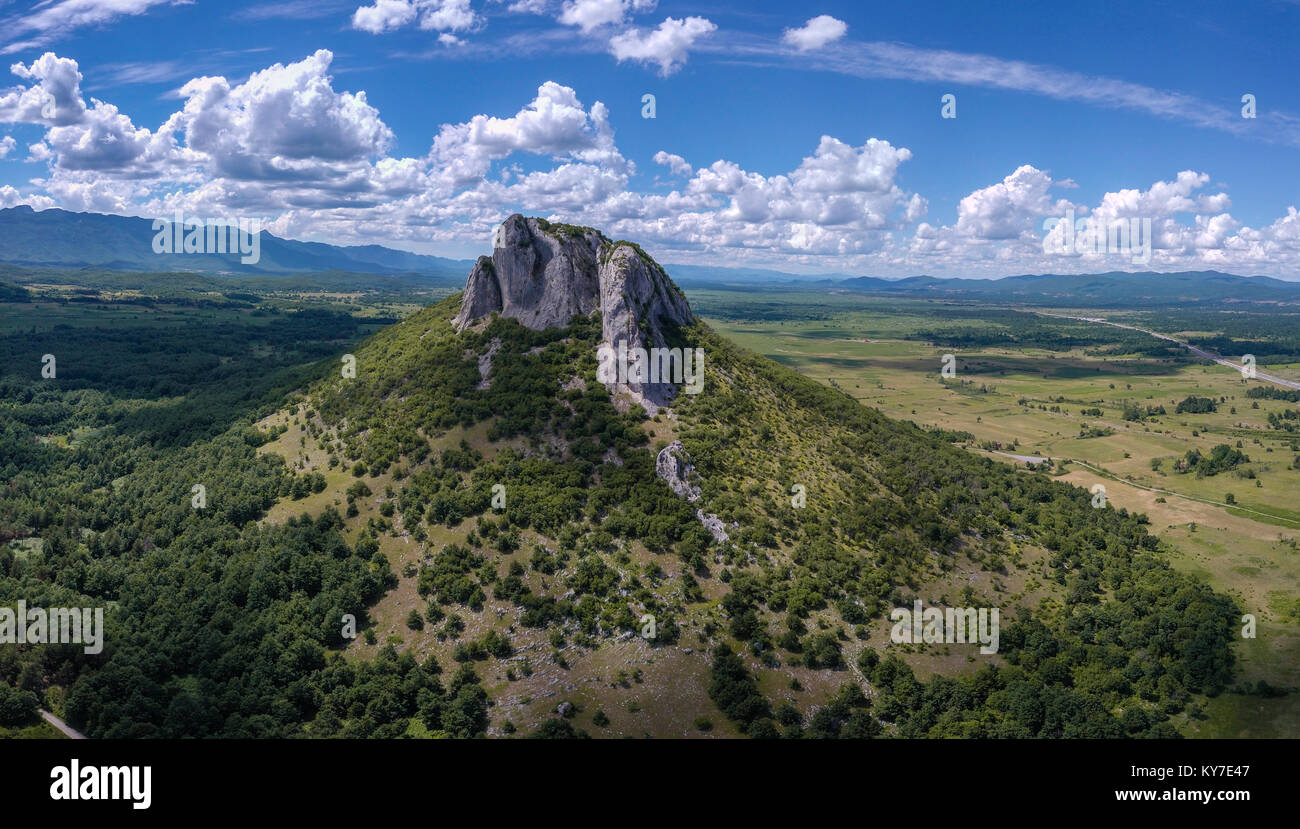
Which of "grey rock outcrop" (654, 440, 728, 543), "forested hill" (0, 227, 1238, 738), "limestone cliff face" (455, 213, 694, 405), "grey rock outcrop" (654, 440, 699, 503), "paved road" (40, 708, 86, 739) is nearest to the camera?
"paved road" (40, 708, 86, 739)

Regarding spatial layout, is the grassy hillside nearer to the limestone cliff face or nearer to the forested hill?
the forested hill

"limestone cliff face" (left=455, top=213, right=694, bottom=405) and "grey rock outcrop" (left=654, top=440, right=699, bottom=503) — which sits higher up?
"limestone cliff face" (left=455, top=213, right=694, bottom=405)

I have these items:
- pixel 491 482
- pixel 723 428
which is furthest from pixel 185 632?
pixel 723 428

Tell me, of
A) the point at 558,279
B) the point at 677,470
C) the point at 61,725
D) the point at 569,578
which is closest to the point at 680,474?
the point at 677,470

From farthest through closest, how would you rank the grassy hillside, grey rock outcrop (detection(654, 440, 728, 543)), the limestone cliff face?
the limestone cliff face < grey rock outcrop (detection(654, 440, 728, 543)) < the grassy hillside

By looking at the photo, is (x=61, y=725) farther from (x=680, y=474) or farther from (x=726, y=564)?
(x=680, y=474)

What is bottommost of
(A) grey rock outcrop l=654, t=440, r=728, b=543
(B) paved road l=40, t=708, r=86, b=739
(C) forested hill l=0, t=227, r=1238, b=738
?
(B) paved road l=40, t=708, r=86, b=739

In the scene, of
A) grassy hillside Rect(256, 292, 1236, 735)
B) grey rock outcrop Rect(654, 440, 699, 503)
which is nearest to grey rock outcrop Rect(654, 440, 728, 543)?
grey rock outcrop Rect(654, 440, 699, 503)
